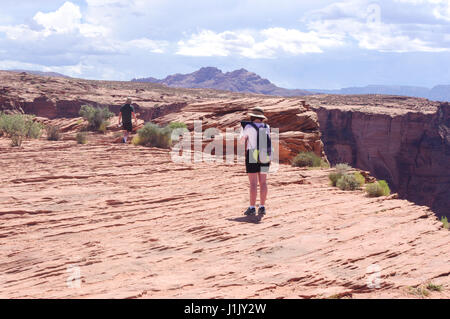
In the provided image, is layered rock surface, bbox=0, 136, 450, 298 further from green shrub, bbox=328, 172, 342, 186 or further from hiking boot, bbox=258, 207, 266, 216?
green shrub, bbox=328, 172, 342, 186

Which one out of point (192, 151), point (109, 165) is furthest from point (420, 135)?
point (109, 165)

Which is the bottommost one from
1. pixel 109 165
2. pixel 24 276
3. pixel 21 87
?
pixel 24 276

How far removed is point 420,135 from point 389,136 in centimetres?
347

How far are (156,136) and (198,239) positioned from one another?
9025 mm

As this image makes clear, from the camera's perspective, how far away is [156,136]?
15.0 meters

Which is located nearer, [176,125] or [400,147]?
[176,125]

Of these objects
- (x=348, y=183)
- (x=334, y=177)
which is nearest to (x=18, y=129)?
(x=334, y=177)

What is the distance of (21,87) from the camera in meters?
40.1

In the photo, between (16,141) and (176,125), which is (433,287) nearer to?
(176,125)

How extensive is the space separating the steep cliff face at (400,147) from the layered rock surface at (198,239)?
42.1 m

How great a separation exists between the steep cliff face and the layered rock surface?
42108mm

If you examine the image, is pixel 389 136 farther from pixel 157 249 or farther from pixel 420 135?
pixel 157 249

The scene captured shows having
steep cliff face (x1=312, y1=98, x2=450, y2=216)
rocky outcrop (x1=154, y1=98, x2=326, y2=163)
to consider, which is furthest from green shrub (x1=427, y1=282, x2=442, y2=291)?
steep cliff face (x1=312, y1=98, x2=450, y2=216)

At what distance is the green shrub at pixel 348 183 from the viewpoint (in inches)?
415
